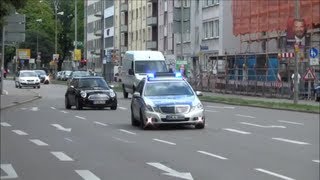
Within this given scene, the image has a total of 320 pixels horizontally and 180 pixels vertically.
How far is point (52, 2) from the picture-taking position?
13675 cm

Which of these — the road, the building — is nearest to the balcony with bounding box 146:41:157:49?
the building

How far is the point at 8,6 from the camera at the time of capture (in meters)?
26.8

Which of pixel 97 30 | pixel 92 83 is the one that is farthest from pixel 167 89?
pixel 97 30

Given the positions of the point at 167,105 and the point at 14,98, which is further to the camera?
the point at 14,98

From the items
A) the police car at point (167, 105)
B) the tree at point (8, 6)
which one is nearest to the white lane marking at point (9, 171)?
the police car at point (167, 105)

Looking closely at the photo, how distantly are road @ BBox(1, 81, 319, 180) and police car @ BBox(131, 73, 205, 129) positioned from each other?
0.35 meters

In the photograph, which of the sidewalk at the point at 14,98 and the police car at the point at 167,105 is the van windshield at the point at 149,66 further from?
the police car at the point at 167,105

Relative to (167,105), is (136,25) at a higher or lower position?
higher

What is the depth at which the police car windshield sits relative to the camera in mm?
21359

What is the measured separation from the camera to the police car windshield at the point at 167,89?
21359mm

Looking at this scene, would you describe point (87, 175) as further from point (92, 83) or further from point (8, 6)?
point (92, 83)

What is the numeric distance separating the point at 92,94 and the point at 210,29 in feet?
135

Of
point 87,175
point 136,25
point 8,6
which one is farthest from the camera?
point 136,25

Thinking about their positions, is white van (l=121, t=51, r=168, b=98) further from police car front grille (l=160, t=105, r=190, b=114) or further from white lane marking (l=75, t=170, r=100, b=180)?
white lane marking (l=75, t=170, r=100, b=180)
